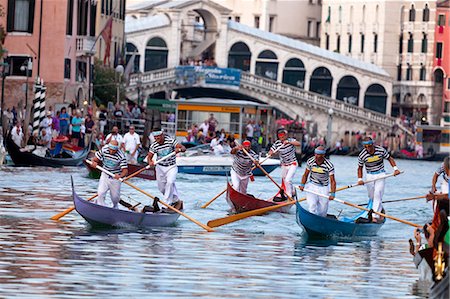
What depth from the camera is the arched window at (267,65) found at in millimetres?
97894

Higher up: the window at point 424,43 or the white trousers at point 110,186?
the window at point 424,43

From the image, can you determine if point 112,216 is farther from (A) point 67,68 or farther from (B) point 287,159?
(A) point 67,68

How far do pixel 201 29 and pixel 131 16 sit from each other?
4.09 metres

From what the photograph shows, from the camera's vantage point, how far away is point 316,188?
80.1ft

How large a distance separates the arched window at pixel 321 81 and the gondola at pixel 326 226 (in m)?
73.7

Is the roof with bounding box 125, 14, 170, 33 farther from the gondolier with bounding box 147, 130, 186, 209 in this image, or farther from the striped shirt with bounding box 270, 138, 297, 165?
the gondolier with bounding box 147, 130, 186, 209

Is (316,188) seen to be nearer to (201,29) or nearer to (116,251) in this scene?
(116,251)

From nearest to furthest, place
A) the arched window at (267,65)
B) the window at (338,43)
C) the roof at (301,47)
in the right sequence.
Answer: the roof at (301,47) < the arched window at (267,65) < the window at (338,43)

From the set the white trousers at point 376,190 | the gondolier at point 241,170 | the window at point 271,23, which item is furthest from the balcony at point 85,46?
the window at point 271,23

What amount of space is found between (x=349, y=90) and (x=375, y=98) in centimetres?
184

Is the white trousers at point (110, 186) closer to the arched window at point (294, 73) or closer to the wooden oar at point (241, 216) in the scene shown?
the wooden oar at point (241, 216)

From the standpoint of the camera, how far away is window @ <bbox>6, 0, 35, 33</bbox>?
53875 millimetres

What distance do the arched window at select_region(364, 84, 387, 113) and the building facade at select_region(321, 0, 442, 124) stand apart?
312 cm

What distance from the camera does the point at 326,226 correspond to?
79.4 ft
